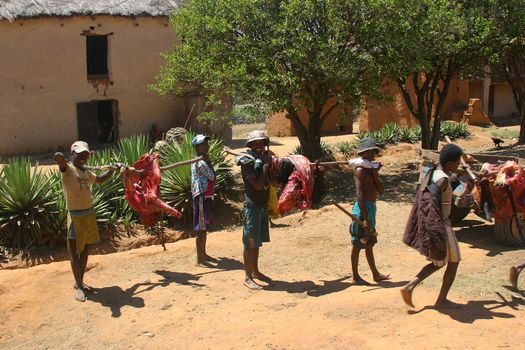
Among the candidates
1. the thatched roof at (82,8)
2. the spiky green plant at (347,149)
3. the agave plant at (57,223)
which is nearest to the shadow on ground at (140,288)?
the agave plant at (57,223)

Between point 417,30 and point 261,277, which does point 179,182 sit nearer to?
point 261,277

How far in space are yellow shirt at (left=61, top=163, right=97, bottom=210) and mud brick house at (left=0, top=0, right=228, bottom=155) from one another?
12898mm

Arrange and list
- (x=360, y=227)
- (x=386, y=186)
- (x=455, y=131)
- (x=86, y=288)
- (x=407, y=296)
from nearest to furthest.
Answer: (x=407, y=296)
(x=360, y=227)
(x=86, y=288)
(x=386, y=186)
(x=455, y=131)

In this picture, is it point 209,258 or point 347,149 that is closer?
point 209,258

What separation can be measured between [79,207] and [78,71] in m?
13.7

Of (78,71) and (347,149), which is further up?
(78,71)

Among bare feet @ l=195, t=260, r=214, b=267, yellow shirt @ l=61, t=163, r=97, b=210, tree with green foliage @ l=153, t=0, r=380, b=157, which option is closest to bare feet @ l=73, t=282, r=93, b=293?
yellow shirt @ l=61, t=163, r=97, b=210

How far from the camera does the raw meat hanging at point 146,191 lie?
25.8ft

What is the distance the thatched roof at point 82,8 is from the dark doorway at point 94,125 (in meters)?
2.89

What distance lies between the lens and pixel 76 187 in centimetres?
683

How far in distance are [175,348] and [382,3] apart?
8.30 m

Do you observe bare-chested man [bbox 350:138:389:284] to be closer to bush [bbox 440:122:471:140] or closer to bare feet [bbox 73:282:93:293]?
bare feet [bbox 73:282:93:293]

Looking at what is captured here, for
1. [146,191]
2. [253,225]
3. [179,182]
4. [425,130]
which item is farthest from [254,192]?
[425,130]

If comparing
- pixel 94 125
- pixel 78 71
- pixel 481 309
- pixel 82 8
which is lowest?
pixel 481 309
